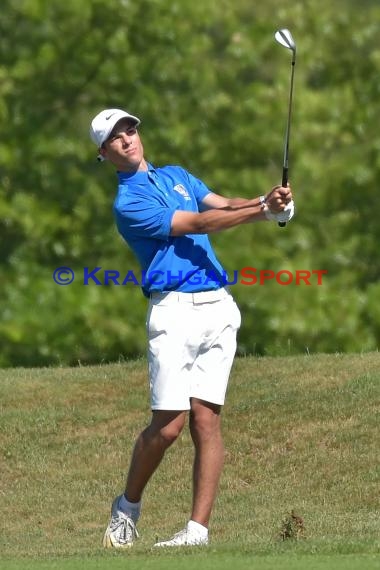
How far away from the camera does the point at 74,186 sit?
13.3 m

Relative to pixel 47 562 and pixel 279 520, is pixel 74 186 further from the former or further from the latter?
pixel 47 562

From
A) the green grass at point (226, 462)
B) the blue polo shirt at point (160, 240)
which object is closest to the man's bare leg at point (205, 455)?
the green grass at point (226, 462)

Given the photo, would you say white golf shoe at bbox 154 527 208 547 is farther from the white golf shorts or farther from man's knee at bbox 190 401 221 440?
the white golf shorts

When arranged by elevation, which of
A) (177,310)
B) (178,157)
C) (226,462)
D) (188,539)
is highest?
(178,157)

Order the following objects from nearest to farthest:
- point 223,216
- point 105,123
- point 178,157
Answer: point 223,216 < point 105,123 < point 178,157

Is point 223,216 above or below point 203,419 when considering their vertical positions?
above

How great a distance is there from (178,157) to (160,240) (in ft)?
21.4

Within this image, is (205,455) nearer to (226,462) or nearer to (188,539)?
(188,539)

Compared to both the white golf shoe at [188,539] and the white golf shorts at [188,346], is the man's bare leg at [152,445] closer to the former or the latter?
the white golf shorts at [188,346]

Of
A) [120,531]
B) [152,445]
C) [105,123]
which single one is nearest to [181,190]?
[105,123]

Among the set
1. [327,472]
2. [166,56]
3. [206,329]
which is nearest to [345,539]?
[206,329]

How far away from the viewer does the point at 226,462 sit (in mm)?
9367

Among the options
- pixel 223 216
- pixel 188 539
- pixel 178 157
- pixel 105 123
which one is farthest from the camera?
pixel 178 157

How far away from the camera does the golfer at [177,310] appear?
667 centimetres
